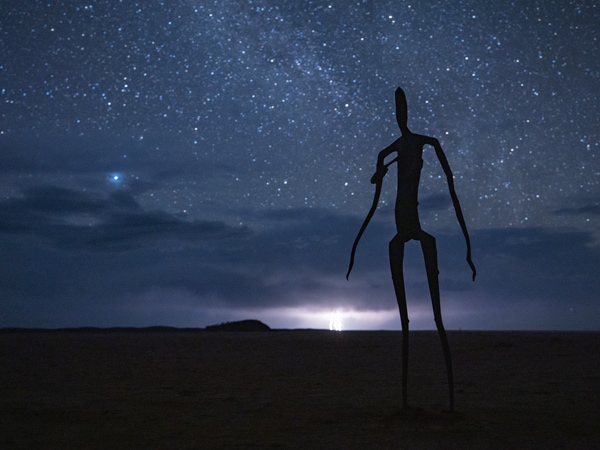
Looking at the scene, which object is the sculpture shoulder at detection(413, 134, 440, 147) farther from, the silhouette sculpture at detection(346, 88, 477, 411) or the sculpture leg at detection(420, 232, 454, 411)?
the sculpture leg at detection(420, 232, 454, 411)

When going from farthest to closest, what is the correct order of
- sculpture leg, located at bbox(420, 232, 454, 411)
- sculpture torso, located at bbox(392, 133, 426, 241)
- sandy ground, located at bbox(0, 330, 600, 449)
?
sculpture torso, located at bbox(392, 133, 426, 241)
sculpture leg, located at bbox(420, 232, 454, 411)
sandy ground, located at bbox(0, 330, 600, 449)

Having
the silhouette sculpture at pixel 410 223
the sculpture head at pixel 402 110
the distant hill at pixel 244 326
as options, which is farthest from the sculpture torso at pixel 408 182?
the distant hill at pixel 244 326

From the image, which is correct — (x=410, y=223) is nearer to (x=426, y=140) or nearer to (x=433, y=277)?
(x=433, y=277)

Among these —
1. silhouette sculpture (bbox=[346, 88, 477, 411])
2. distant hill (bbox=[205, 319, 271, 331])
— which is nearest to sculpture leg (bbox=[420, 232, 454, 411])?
silhouette sculpture (bbox=[346, 88, 477, 411])

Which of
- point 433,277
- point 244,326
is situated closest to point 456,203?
point 433,277

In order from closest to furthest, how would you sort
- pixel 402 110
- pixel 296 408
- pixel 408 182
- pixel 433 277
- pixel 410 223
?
1. pixel 433 277
2. pixel 410 223
3. pixel 408 182
4. pixel 402 110
5. pixel 296 408

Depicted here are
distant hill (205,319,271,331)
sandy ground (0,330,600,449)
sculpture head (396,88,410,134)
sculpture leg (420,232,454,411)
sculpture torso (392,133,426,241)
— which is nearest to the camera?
sandy ground (0,330,600,449)

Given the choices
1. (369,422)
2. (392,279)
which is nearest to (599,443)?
(369,422)

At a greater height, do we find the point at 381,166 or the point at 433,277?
the point at 381,166

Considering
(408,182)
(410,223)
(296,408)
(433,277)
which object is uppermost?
(408,182)

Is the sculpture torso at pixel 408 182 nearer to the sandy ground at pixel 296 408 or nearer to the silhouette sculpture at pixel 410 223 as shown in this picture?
the silhouette sculpture at pixel 410 223

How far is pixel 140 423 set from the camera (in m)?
7.39

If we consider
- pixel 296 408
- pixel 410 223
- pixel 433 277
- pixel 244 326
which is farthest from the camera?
pixel 244 326

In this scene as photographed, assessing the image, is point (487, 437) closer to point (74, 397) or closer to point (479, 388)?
point (479, 388)
